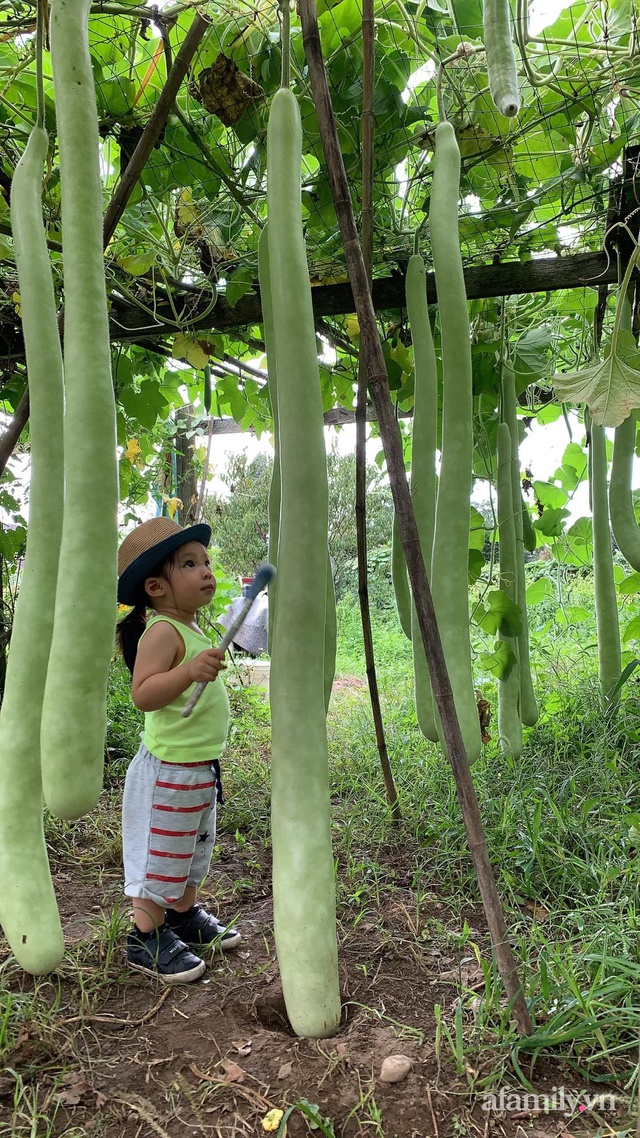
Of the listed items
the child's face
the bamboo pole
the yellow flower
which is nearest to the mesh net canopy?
the bamboo pole

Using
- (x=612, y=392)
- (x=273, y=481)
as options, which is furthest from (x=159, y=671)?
(x=612, y=392)

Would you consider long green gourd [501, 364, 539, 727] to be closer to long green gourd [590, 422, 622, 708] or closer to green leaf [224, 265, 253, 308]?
long green gourd [590, 422, 622, 708]

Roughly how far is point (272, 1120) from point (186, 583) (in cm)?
119

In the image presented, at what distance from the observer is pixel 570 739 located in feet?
8.94

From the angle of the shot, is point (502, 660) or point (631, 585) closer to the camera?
point (502, 660)

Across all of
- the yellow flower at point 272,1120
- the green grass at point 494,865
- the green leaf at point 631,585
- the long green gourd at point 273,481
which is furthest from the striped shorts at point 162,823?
the green leaf at point 631,585

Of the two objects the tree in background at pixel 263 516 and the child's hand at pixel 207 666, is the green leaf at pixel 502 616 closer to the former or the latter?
the child's hand at pixel 207 666

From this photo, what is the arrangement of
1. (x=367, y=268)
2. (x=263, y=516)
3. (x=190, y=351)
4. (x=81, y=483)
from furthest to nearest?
1. (x=263, y=516)
2. (x=190, y=351)
3. (x=367, y=268)
4. (x=81, y=483)

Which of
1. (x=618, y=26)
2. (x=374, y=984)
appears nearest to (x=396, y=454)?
(x=374, y=984)

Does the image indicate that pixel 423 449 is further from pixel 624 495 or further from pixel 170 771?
pixel 170 771

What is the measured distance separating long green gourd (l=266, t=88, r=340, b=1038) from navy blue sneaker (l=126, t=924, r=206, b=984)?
3.81 feet

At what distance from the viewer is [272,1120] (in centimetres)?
120

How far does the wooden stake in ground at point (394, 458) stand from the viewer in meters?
0.83

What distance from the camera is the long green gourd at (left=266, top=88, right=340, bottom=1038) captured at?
27.7 inches
